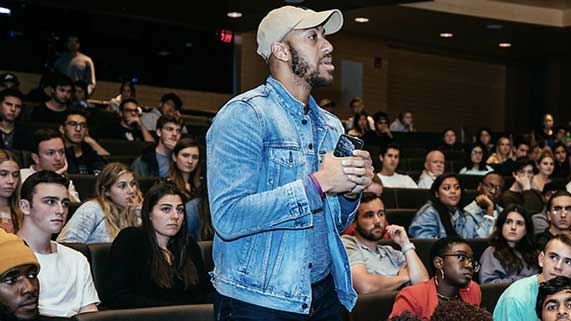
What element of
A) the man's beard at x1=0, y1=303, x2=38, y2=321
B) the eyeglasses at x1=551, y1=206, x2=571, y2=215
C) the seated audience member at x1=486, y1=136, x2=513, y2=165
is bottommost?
the man's beard at x1=0, y1=303, x2=38, y2=321

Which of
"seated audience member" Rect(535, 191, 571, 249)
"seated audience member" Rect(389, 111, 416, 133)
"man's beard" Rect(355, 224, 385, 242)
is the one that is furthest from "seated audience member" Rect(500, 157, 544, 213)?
"seated audience member" Rect(389, 111, 416, 133)

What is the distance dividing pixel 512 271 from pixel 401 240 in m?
0.85

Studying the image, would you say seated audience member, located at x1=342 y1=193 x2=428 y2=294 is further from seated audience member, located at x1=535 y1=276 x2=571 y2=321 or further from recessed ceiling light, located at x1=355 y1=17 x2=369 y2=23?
recessed ceiling light, located at x1=355 y1=17 x2=369 y2=23

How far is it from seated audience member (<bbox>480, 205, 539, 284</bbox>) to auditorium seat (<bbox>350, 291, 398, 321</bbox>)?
1.47m

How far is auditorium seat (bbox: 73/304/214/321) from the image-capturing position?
2.71 meters

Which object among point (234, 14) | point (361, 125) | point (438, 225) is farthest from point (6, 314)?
point (234, 14)

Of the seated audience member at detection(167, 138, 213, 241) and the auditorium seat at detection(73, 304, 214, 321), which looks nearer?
the auditorium seat at detection(73, 304, 214, 321)

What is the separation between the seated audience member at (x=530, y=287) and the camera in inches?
141

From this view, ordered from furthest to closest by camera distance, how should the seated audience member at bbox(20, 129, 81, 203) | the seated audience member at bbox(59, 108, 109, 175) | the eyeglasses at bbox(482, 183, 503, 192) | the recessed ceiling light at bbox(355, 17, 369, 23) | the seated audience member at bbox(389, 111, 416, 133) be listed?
1. the recessed ceiling light at bbox(355, 17, 369, 23)
2. the seated audience member at bbox(389, 111, 416, 133)
3. the eyeglasses at bbox(482, 183, 503, 192)
4. the seated audience member at bbox(59, 108, 109, 175)
5. the seated audience member at bbox(20, 129, 81, 203)

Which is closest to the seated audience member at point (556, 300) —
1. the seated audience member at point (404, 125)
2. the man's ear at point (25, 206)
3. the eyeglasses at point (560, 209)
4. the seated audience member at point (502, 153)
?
the man's ear at point (25, 206)

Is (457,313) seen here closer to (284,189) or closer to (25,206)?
(284,189)

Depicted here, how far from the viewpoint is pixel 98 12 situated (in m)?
11.4

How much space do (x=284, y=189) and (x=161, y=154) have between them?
4540 mm

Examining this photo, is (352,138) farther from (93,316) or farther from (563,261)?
(563,261)
